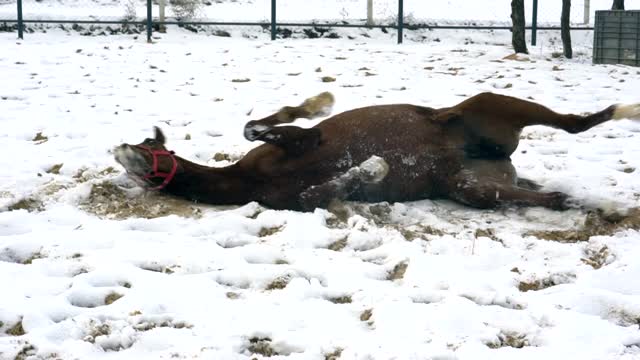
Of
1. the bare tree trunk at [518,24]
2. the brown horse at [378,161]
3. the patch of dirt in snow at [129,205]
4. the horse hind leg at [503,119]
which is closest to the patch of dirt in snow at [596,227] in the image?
the brown horse at [378,161]

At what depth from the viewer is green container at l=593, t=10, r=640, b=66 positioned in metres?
12.7

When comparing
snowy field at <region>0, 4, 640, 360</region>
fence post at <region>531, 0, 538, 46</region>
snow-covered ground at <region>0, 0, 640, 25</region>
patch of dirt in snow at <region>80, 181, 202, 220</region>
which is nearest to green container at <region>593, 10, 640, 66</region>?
fence post at <region>531, 0, 538, 46</region>

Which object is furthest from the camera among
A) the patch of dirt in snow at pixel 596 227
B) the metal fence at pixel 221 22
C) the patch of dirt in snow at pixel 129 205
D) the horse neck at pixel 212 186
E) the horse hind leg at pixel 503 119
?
the metal fence at pixel 221 22

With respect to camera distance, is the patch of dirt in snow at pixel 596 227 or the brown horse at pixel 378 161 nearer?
the patch of dirt in snow at pixel 596 227

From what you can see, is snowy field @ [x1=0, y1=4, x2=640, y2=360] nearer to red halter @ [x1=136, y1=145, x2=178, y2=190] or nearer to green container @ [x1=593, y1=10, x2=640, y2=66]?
red halter @ [x1=136, y1=145, x2=178, y2=190]

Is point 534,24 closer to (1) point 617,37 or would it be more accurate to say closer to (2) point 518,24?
(2) point 518,24

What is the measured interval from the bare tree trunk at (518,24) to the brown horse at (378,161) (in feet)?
29.8

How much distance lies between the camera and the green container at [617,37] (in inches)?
500

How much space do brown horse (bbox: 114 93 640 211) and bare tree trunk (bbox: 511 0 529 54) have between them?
29.8ft

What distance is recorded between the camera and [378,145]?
15.5ft

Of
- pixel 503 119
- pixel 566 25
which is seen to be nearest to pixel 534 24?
pixel 566 25

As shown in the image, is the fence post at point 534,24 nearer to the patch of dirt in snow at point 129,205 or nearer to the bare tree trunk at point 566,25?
the bare tree trunk at point 566,25

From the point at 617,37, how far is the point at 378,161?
9890 millimetres

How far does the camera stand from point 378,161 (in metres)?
4.60
